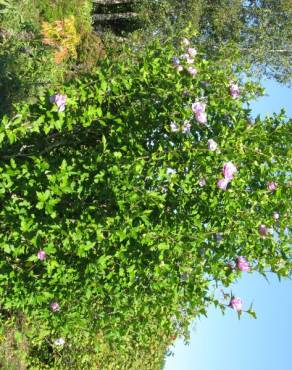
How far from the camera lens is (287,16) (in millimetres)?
17141

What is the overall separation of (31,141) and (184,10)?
13.4 metres

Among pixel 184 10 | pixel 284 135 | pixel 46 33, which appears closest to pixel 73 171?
pixel 284 135

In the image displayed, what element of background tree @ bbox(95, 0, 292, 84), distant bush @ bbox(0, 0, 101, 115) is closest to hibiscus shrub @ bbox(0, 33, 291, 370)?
distant bush @ bbox(0, 0, 101, 115)

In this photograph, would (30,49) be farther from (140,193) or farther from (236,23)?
(236,23)

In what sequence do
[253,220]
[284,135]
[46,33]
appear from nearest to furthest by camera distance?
[253,220]
[284,135]
[46,33]

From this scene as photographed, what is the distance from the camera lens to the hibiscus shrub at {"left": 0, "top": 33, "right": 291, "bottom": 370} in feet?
14.3

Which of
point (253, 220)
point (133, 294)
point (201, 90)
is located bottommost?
point (133, 294)

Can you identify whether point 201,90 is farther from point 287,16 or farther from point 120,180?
point 287,16

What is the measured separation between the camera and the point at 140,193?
436 cm

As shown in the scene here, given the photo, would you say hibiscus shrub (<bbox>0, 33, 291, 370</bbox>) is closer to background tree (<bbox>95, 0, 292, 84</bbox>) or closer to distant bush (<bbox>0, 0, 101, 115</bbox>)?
distant bush (<bbox>0, 0, 101, 115</bbox>)

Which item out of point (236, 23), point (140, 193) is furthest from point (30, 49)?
point (236, 23)

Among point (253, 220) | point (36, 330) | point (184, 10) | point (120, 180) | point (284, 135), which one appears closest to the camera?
point (120, 180)

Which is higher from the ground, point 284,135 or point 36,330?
point 284,135

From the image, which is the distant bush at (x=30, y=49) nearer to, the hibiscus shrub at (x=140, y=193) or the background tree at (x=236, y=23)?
the hibiscus shrub at (x=140, y=193)
